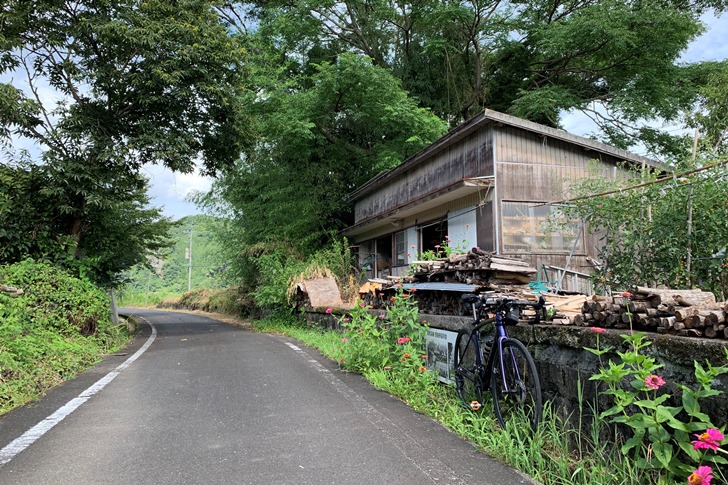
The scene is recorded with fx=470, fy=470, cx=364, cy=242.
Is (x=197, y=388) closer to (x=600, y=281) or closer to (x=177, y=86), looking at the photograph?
(x=600, y=281)

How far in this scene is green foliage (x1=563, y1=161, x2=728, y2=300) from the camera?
5402 mm

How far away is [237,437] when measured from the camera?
4.11m

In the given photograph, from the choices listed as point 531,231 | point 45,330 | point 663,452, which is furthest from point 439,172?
point 663,452

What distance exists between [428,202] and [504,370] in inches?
349

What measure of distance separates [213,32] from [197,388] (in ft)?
31.4

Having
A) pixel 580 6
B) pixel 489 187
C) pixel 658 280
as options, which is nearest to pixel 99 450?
pixel 658 280

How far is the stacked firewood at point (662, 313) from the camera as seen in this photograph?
3014 mm

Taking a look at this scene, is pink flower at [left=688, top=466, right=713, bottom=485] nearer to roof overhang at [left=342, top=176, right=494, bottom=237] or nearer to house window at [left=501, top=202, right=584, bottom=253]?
house window at [left=501, top=202, right=584, bottom=253]

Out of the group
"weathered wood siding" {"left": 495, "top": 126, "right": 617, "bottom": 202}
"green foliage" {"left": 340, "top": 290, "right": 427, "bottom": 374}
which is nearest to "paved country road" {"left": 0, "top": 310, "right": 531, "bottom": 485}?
"green foliage" {"left": 340, "top": 290, "right": 427, "bottom": 374}

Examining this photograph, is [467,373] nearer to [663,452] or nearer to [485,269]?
[663,452]

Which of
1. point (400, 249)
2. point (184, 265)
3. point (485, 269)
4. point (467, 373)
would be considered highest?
point (184, 265)

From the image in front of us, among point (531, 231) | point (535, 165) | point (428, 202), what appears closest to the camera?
point (531, 231)

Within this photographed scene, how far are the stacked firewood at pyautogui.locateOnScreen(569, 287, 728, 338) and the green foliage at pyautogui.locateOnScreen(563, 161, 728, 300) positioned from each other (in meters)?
1.95

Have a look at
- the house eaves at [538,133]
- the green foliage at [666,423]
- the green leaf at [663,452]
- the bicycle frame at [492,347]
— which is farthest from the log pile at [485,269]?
the house eaves at [538,133]
